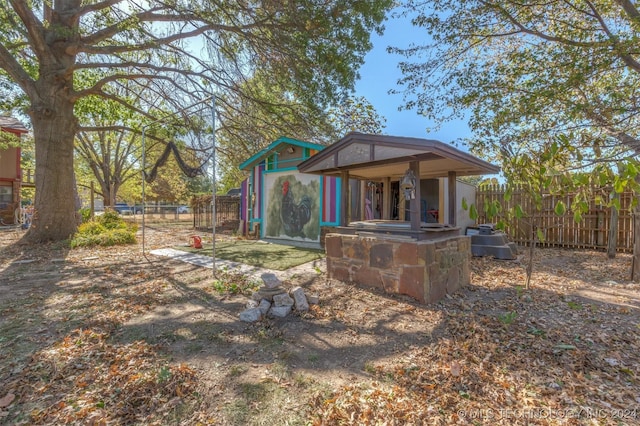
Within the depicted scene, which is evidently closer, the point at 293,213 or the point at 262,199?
the point at 293,213

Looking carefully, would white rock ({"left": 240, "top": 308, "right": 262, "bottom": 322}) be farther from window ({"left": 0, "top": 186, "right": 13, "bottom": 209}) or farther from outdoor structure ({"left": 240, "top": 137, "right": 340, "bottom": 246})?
window ({"left": 0, "top": 186, "right": 13, "bottom": 209})

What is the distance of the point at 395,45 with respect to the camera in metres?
7.26

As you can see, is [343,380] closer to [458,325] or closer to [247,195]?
[458,325]

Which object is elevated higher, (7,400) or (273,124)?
(273,124)

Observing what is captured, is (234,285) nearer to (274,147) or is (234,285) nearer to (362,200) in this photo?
(362,200)

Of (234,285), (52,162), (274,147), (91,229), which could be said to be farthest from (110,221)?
(234,285)

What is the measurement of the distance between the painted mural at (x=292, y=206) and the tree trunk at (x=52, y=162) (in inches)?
219

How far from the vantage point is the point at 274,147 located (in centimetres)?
890

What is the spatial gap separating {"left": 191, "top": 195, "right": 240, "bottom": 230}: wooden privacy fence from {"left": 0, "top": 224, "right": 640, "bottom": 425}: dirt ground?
9229mm

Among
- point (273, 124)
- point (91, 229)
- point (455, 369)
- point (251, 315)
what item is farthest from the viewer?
point (91, 229)

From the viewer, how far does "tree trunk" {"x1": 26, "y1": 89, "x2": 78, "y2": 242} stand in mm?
7211

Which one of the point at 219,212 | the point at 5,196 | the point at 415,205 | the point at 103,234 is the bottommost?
the point at 103,234

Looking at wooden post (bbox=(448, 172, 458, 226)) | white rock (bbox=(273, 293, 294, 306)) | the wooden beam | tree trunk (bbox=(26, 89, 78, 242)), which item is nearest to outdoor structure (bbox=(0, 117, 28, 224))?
tree trunk (bbox=(26, 89, 78, 242))

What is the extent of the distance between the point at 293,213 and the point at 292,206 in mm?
229
